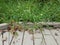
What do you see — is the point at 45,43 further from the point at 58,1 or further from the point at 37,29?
the point at 58,1

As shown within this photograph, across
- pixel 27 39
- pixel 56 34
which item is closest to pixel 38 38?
pixel 27 39

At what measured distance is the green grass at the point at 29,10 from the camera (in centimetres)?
490

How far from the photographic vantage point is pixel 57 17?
16.5 ft

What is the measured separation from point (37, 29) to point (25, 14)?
0.90 metres

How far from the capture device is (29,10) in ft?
16.9

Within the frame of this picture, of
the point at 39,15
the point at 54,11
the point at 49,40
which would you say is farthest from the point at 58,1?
the point at 49,40

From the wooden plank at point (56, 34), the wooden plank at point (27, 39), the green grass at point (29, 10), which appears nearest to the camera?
the wooden plank at point (27, 39)

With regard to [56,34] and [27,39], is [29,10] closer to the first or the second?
[56,34]

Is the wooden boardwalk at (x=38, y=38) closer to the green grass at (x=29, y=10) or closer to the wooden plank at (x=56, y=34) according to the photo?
the wooden plank at (x=56, y=34)

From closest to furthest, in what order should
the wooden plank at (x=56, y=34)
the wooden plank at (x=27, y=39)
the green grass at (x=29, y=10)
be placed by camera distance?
the wooden plank at (x=27, y=39)
the wooden plank at (x=56, y=34)
the green grass at (x=29, y=10)

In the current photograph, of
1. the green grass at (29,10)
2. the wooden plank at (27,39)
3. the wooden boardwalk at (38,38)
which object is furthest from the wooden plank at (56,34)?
the green grass at (29,10)

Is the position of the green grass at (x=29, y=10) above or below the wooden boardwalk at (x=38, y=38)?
above

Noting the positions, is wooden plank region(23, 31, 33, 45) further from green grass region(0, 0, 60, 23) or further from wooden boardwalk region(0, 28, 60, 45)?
green grass region(0, 0, 60, 23)

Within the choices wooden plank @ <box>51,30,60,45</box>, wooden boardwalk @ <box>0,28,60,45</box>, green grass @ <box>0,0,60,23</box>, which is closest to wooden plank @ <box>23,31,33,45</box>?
wooden boardwalk @ <box>0,28,60,45</box>
